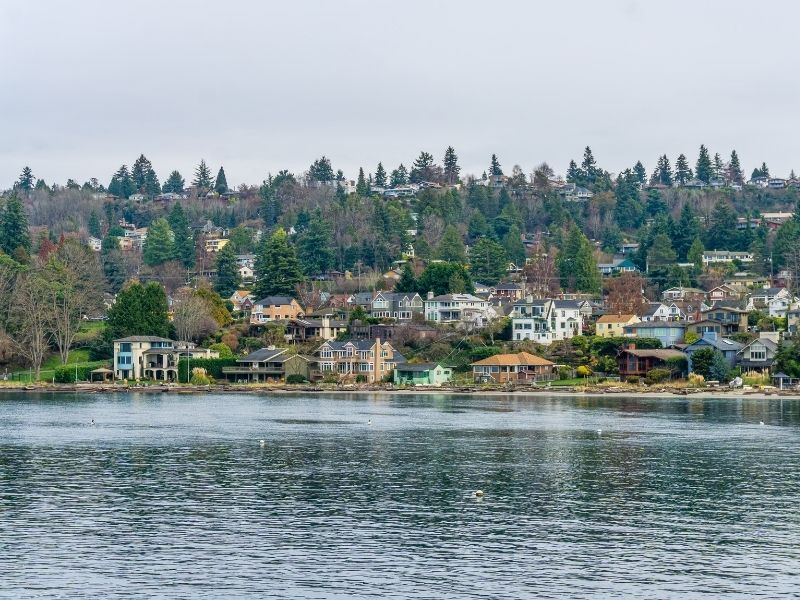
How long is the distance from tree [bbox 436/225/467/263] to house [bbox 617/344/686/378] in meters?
54.1

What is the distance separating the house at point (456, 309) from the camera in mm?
129500

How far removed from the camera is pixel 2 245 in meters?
152

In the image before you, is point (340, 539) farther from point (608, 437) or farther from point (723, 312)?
point (723, 312)

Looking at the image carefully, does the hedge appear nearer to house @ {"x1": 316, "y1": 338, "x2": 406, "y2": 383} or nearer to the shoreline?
the shoreline

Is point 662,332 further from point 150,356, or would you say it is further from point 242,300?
point 242,300

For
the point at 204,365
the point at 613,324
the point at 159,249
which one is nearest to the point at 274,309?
the point at 204,365

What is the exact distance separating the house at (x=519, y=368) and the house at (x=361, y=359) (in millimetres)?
10106

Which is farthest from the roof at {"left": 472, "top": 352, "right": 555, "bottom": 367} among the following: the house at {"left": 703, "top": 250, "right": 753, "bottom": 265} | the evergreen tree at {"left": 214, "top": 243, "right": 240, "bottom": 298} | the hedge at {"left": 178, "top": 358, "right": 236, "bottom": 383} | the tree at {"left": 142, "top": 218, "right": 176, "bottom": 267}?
the tree at {"left": 142, "top": 218, "right": 176, "bottom": 267}

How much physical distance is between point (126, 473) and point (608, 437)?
28049 mm

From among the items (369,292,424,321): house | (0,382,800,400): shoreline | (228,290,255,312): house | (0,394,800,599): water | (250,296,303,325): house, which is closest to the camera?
(0,394,800,599): water

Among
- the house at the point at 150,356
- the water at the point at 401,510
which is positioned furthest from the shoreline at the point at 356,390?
the water at the point at 401,510

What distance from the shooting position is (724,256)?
162 m

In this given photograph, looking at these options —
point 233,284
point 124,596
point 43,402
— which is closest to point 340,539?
point 124,596

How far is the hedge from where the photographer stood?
119m
